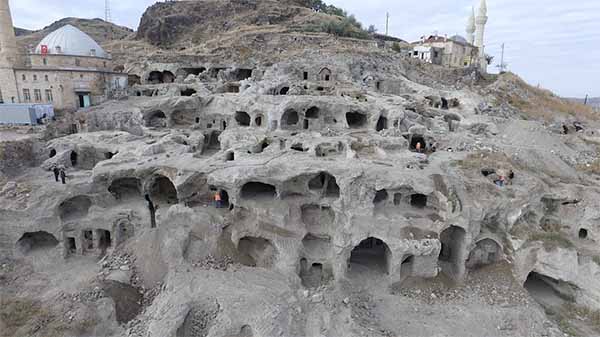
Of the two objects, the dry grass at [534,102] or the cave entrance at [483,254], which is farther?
the dry grass at [534,102]

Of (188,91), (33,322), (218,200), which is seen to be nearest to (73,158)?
(218,200)

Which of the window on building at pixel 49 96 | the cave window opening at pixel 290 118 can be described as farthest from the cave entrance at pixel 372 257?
the window on building at pixel 49 96

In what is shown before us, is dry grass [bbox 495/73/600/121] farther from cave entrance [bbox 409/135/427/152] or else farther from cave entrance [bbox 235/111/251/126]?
cave entrance [bbox 235/111/251/126]

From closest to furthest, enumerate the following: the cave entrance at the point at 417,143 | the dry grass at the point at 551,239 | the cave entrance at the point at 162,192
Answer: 1. the dry grass at the point at 551,239
2. the cave entrance at the point at 162,192
3. the cave entrance at the point at 417,143

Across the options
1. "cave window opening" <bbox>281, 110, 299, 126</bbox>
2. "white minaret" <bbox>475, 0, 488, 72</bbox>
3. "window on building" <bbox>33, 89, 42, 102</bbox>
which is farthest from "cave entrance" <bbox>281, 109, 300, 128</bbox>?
"white minaret" <bbox>475, 0, 488, 72</bbox>

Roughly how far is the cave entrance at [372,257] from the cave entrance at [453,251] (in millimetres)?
2985

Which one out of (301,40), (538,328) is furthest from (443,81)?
(538,328)

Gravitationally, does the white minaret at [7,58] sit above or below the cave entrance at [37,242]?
above

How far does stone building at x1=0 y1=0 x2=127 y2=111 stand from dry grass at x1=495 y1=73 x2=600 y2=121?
38.3 metres

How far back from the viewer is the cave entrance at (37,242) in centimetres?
1789

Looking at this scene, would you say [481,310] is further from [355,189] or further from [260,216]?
[260,216]

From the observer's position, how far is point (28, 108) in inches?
1008

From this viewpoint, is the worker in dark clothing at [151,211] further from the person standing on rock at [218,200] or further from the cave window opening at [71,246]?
the cave window opening at [71,246]

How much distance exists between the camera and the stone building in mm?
28391
